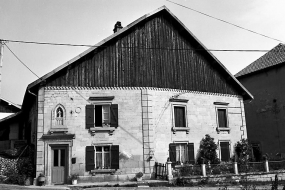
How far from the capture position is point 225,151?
868 inches

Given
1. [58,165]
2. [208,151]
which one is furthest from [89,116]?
[208,151]

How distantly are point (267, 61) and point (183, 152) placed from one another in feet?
42.5

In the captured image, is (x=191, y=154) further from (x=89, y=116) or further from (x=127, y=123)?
(x=89, y=116)

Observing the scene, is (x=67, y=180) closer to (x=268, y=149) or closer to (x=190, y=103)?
(x=190, y=103)

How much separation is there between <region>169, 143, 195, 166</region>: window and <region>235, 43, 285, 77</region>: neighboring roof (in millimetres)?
11592

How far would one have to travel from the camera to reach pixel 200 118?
21.5 meters

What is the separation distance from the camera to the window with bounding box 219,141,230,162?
2186cm

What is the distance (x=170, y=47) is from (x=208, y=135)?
6504 mm

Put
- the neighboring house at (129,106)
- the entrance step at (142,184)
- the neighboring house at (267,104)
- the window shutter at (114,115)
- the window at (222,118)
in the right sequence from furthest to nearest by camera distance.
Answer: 1. the neighboring house at (267,104)
2. the window at (222,118)
3. the window shutter at (114,115)
4. the neighboring house at (129,106)
5. the entrance step at (142,184)

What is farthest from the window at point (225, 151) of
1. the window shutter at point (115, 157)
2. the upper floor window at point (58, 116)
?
the upper floor window at point (58, 116)

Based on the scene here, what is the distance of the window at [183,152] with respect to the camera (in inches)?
785

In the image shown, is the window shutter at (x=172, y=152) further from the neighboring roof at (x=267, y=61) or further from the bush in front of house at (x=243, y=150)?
the neighboring roof at (x=267, y=61)

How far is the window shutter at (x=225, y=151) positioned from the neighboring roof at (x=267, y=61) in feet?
Answer: 29.7

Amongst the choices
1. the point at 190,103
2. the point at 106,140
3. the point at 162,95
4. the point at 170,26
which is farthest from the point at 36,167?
the point at 170,26
